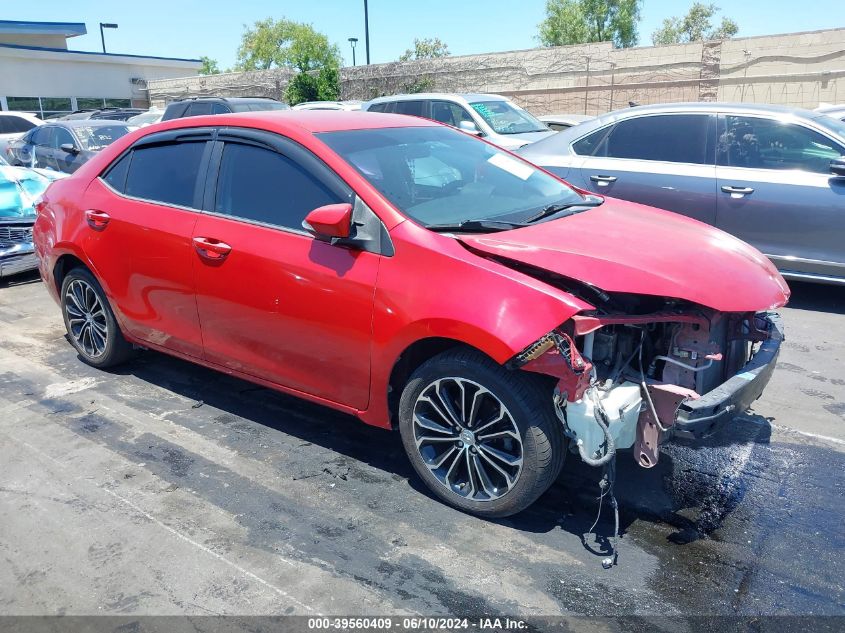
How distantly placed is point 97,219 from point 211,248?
121 centimetres

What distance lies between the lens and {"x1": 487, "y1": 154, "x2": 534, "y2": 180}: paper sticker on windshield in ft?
14.1

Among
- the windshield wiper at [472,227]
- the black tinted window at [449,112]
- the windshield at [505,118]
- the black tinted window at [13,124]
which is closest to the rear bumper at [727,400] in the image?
the windshield wiper at [472,227]

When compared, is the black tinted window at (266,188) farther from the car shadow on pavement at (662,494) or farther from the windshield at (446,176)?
the car shadow on pavement at (662,494)

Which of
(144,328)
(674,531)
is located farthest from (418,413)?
(144,328)

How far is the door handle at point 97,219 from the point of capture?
460 cm

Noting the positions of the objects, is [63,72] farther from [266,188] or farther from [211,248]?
[266,188]

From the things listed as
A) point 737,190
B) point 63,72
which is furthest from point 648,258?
point 63,72

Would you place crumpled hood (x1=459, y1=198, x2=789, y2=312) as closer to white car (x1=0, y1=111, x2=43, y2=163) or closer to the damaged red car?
the damaged red car

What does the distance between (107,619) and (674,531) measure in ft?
7.88

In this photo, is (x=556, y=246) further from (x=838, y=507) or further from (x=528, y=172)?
(x=838, y=507)

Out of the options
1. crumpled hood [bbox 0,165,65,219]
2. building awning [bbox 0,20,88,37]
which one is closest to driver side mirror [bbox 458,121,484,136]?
crumpled hood [bbox 0,165,65,219]

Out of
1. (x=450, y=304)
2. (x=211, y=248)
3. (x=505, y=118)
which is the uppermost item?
(x=505, y=118)

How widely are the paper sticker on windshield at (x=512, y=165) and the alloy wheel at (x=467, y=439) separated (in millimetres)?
1621

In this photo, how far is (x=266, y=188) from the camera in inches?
152
